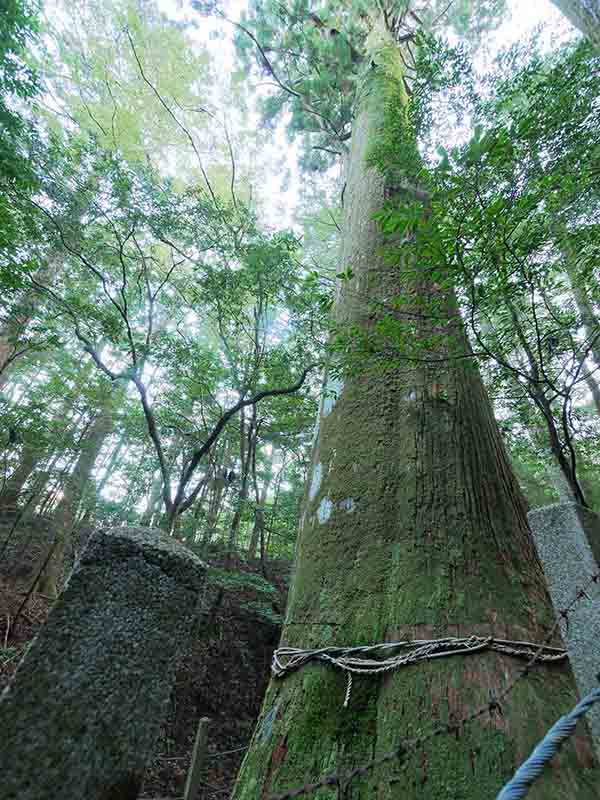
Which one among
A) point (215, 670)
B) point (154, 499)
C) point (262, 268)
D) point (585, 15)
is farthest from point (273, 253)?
point (154, 499)

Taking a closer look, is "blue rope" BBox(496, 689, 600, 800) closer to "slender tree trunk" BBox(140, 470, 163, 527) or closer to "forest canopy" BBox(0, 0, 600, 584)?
"forest canopy" BBox(0, 0, 600, 584)

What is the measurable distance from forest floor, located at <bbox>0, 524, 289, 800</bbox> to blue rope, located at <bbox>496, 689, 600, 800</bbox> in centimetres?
500

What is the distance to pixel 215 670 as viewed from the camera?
230 inches

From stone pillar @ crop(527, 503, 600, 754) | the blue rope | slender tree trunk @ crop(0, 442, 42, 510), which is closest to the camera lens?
the blue rope

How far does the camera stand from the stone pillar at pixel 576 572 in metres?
1.12

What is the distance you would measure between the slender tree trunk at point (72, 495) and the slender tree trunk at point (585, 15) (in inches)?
338

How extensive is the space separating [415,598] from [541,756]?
807 mm

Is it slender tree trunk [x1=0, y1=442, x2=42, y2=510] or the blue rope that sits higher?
Result: slender tree trunk [x1=0, y1=442, x2=42, y2=510]

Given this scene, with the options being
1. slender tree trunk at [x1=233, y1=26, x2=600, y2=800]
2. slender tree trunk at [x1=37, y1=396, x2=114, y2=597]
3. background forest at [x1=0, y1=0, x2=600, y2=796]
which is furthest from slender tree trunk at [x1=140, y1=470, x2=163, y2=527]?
slender tree trunk at [x1=233, y1=26, x2=600, y2=800]

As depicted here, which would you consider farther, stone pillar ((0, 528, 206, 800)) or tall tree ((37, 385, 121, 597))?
tall tree ((37, 385, 121, 597))

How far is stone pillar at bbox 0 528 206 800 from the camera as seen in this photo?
745 millimetres

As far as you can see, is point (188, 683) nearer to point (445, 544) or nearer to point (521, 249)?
A: point (445, 544)

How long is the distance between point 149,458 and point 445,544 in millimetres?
8937

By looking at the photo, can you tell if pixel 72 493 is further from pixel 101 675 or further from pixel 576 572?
pixel 576 572
